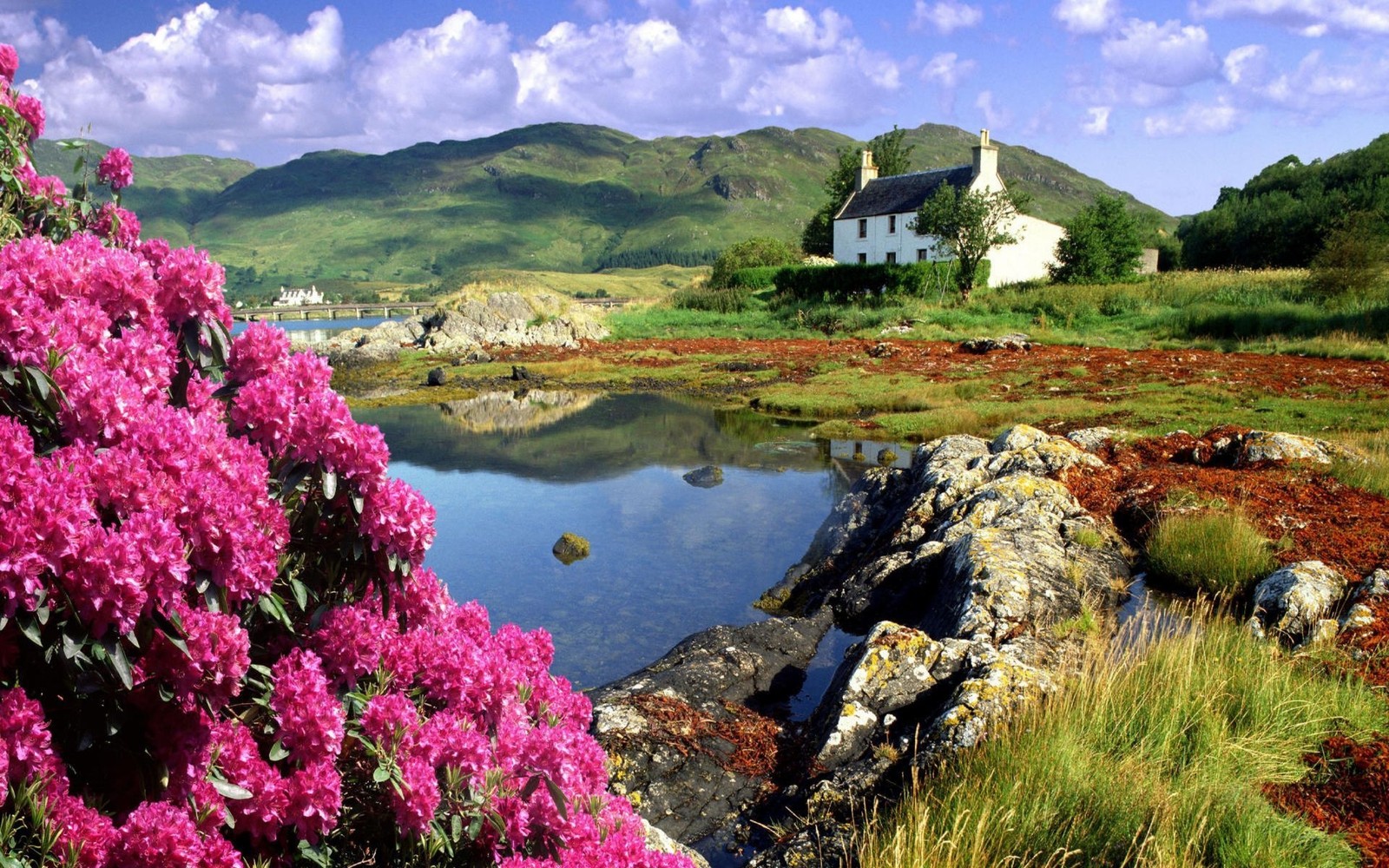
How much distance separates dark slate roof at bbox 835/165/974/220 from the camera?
211 feet

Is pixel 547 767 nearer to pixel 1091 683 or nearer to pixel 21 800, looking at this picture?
pixel 21 800

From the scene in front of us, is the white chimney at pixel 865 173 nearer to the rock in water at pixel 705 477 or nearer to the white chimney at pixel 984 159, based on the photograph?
the white chimney at pixel 984 159

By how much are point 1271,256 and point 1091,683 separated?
86.7 m

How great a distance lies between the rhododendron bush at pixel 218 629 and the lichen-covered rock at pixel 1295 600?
6.34 m

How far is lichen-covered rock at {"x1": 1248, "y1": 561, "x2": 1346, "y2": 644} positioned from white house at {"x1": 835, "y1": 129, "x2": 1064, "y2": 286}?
5296 cm

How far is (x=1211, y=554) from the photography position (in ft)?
31.2

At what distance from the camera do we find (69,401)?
290 centimetres

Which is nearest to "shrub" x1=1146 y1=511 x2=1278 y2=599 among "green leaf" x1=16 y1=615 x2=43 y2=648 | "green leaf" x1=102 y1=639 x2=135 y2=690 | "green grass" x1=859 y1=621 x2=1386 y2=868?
"green grass" x1=859 y1=621 x2=1386 y2=868

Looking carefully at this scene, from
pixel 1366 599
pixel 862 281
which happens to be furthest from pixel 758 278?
pixel 1366 599

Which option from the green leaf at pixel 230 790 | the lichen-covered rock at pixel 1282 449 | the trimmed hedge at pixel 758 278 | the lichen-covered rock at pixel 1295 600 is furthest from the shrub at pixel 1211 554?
the trimmed hedge at pixel 758 278

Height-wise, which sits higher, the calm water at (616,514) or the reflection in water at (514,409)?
the reflection in water at (514,409)

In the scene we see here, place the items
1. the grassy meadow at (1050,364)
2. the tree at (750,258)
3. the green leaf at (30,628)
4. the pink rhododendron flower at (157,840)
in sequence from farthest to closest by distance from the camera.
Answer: the tree at (750,258) < the grassy meadow at (1050,364) < the pink rhododendron flower at (157,840) < the green leaf at (30,628)

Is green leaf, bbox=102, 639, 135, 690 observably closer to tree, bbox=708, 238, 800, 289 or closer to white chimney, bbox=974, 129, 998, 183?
white chimney, bbox=974, 129, 998, 183

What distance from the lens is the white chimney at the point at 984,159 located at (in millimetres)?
60969
